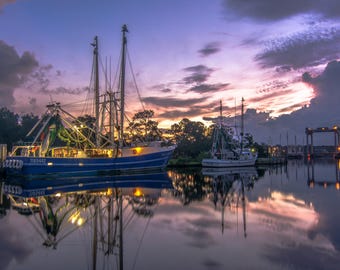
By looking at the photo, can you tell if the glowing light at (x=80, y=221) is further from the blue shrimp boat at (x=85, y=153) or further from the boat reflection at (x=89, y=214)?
the blue shrimp boat at (x=85, y=153)

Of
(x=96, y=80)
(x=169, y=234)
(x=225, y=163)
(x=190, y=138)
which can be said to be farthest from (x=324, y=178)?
(x=190, y=138)

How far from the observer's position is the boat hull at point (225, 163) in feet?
195

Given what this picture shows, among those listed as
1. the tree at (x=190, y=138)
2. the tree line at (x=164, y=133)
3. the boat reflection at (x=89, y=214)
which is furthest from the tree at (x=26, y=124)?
the boat reflection at (x=89, y=214)

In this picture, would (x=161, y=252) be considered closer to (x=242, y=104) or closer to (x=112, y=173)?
(x=112, y=173)

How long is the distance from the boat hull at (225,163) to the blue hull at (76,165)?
626 inches

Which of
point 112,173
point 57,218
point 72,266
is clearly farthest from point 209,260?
point 112,173

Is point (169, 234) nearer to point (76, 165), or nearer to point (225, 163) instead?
point (76, 165)

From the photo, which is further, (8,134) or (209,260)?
(8,134)

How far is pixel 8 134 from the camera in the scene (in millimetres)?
71938

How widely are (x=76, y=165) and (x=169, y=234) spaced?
2813cm

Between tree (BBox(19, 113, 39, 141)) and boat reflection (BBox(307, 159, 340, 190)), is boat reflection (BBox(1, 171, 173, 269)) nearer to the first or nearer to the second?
boat reflection (BBox(307, 159, 340, 190))

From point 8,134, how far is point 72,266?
233 feet

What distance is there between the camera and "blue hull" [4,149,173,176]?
35.4 meters

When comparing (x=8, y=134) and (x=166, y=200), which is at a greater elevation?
(x=8, y=134)
